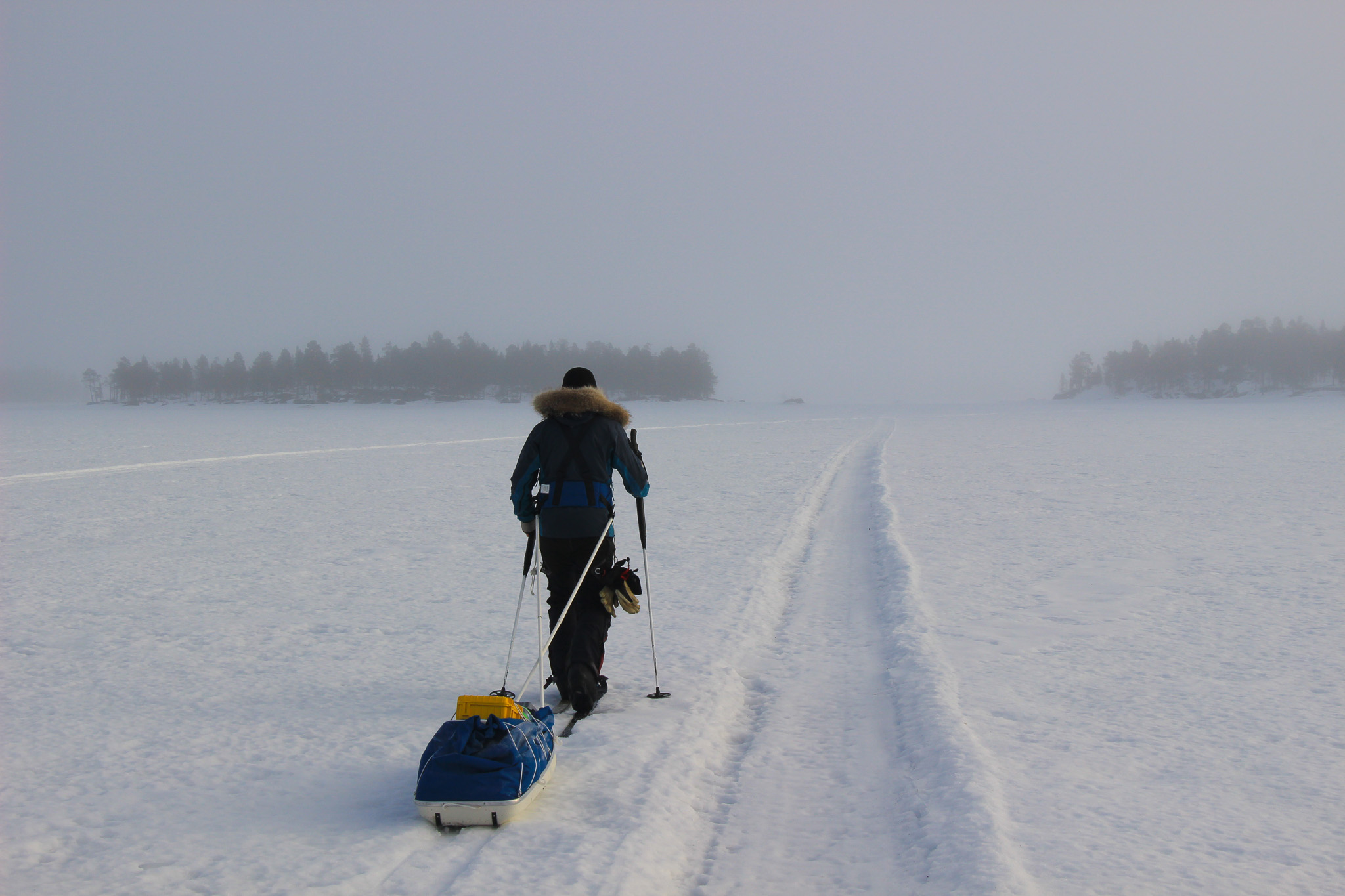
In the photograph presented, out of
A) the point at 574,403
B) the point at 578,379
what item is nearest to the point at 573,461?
the point at 574,403

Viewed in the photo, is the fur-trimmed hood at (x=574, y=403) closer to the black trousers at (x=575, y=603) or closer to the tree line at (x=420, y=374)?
the black trousers at (x=575, y=603)

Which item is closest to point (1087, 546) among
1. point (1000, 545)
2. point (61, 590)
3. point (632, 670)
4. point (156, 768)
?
point (1000, 545)

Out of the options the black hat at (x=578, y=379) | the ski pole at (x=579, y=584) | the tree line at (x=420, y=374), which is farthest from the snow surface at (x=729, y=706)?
the tree line at (x=420, y=374)

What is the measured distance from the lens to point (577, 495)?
507 centimetres

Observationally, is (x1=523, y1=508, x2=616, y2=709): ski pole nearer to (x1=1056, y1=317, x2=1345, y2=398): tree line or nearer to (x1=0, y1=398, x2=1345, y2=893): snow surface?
(x1=0, y1=398, x2=1345, y2=893): snow surface

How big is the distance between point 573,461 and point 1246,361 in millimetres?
168053

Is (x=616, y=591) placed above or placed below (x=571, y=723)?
above

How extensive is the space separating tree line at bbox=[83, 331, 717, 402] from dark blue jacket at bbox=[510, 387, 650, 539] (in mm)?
139096

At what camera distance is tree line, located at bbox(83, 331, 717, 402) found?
152000mm

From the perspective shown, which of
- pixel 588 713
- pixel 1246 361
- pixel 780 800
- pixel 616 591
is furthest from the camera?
pixel 1246 361

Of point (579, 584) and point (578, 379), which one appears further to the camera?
point (578, 379)

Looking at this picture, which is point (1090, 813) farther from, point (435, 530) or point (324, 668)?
point (435, 530)

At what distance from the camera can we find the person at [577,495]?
499 cm

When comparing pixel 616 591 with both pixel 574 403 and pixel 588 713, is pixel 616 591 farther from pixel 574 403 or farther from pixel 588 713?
pixel 574 403
